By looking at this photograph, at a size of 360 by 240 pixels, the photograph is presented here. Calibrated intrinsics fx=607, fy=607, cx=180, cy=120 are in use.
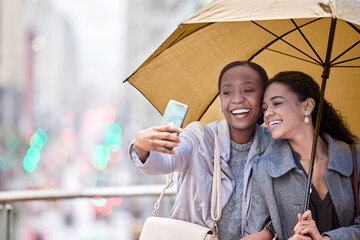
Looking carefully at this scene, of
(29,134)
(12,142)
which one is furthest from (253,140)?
(29,134)

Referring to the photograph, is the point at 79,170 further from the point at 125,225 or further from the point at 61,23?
the point at 61,23

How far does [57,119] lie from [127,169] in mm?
32983

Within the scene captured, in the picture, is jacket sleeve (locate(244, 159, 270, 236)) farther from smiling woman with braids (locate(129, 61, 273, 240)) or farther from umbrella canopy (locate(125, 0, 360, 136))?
umbrella canopy (locate(125, 0, 360, 136))

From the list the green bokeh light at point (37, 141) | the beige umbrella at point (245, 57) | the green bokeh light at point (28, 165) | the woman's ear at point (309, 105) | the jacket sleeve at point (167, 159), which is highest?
the green bokeh light at point (37, 141)

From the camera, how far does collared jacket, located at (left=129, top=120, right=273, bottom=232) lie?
12.4 feet

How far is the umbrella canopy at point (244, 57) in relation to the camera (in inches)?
167

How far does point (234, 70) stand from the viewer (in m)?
4.04

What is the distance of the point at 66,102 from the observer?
319 ft

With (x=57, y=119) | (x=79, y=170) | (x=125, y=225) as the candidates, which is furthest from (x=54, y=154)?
(x=125, y=225)

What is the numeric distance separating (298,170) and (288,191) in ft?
0.46

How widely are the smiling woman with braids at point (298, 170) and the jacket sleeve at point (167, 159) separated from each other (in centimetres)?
44

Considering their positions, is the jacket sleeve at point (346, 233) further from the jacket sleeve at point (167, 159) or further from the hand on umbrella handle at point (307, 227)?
the jacket sleeve at point (167, 159)

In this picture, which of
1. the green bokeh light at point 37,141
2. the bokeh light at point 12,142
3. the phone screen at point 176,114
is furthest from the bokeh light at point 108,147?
the phone screen at point 176,114

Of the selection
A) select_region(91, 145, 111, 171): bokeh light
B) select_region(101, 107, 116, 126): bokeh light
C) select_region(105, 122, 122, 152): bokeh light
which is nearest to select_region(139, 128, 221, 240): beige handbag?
select_region(91, 145, 111, 171): bokeh light
